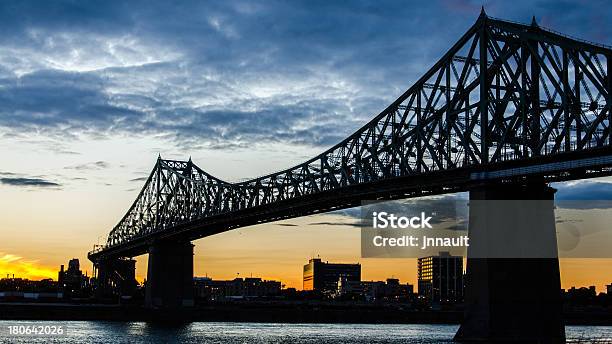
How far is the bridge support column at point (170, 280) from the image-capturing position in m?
114

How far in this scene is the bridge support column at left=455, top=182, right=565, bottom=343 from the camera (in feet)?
188

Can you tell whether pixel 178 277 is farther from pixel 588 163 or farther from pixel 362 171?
pixel 588 163

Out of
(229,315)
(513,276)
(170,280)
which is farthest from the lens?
(229,315)

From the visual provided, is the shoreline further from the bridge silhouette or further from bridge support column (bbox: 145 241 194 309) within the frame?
the bridge silhouette

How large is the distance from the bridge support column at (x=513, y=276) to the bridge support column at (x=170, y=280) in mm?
60681

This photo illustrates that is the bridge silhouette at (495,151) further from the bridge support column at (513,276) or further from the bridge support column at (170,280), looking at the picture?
the bridge support column at (170,280)

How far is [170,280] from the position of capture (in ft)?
378

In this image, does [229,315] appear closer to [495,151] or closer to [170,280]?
[170,280]

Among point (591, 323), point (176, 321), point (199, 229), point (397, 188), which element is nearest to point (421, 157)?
point (397, 188)

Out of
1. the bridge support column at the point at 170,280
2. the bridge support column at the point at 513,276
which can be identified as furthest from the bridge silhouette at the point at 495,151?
the bridge support column at the point at 170,280

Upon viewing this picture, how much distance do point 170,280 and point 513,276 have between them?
211 feet

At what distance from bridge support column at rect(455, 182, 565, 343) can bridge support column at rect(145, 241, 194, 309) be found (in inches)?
2389

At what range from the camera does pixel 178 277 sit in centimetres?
11562

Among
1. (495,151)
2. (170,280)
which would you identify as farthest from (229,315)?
(495,151)
